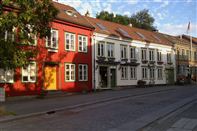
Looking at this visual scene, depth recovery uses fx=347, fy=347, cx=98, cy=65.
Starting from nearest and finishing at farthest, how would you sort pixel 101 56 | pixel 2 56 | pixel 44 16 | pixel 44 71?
pixel 2 56, pixel 44 16, pixel 44 71, pixel 101 56

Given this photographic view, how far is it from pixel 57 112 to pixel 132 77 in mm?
26604

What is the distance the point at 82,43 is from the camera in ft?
111

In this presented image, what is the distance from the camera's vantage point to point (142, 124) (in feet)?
41.5

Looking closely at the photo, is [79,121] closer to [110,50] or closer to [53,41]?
[53,41]

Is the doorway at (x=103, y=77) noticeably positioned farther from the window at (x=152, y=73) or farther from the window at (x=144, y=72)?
the window at (x=152, y=73)

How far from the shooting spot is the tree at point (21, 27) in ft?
49.3

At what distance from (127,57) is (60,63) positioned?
43.9ft

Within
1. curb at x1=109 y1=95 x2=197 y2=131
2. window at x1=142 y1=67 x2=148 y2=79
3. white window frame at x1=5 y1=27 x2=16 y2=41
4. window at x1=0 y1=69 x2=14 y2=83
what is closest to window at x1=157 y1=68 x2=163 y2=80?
window at x1=142 y1=67 x2=148 y2=79

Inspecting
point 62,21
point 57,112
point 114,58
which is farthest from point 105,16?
point 57,112

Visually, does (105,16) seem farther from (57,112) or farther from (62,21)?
(57,112)

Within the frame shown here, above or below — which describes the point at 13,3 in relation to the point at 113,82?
above

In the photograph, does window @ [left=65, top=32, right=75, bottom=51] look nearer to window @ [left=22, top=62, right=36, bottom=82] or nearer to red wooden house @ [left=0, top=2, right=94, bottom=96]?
red wooden house @ [left=0, top=2, right=94, bottom=96]

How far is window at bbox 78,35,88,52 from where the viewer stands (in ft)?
110

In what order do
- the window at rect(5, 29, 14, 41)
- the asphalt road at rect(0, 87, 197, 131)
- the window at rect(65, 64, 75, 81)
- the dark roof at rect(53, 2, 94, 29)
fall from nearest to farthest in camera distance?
1. the asphalt road at rect(0, 87, 197, 131)
2. the window at rect(5, 29, 14, 41)
3. the dark roof at rect(53, 2, 94, 29)
4. the window at rect(65, 64, 75, 81)
